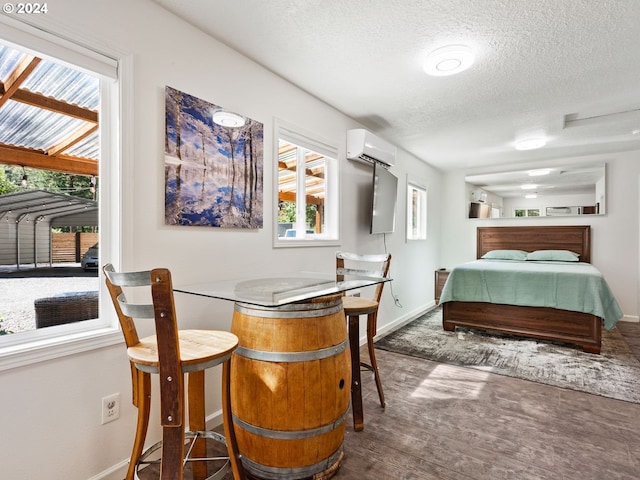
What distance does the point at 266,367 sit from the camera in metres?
1.48

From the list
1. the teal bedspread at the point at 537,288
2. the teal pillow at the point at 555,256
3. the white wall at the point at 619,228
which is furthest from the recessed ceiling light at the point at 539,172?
the teal bedspread at the point at 537,288

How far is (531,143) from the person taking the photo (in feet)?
13.8

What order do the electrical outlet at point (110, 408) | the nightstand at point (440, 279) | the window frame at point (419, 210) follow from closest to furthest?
the electrical outlet at point (110, 408)
the window frame at point (419, 210)
the nightstand at point (440, 279)

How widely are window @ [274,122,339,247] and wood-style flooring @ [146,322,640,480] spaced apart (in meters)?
1.34

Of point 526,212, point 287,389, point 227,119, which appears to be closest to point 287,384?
point 287,389

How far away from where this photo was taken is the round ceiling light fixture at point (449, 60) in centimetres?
221

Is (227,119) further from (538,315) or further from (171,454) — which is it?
(538,315)

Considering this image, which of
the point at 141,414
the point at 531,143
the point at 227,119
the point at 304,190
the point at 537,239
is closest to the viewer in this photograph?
the point at 141,414

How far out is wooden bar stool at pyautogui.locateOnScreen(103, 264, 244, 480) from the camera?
1.10 m

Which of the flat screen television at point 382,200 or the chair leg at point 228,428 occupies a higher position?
the flat screen television at point 382,200

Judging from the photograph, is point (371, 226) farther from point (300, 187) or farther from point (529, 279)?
point (529, 279)

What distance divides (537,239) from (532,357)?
8.54 feet

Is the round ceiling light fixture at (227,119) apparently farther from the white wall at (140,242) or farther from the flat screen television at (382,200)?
the flat screen television at (382,200)

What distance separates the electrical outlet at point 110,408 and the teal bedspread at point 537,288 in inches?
140
